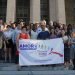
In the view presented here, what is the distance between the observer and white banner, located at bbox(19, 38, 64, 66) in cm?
1716

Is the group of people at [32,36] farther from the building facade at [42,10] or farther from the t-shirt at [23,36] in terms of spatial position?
the building facade at [42,10]

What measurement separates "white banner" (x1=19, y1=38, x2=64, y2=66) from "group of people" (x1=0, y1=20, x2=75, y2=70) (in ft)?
1.10

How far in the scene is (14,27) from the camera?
19.3m

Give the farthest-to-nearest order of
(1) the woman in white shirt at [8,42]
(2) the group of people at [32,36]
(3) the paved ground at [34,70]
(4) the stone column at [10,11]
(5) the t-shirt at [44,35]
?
1. (4) the stone column at [10,11]
2. (1) the woman in white shirt at [8,42]
3. (5) the t-shirt at [44,35]
4. (2) the group of people at [32,36]
5. (3) the paved ground at [34,70]

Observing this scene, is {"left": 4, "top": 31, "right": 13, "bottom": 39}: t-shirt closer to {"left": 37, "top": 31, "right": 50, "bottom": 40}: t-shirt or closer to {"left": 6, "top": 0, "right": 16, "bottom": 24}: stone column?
{"left": 37, "top": 31, "right": 50, "bottom": 40}: t-shirt

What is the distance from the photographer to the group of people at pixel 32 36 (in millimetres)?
17609

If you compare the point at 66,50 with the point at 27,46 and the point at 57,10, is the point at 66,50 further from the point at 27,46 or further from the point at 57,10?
the point at 57,10

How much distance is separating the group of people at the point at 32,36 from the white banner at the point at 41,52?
335 millimetres

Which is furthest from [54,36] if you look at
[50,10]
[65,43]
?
[50,10]

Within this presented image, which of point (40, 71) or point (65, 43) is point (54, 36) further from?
point (40, 71)

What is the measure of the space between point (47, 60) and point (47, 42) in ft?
2.98

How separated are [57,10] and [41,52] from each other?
43.7ft

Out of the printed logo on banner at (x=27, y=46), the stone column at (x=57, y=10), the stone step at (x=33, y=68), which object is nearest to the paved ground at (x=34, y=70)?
the stone step at (x=33, y=68)

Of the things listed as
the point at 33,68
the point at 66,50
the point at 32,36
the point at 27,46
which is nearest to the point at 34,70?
the point at 33,68
